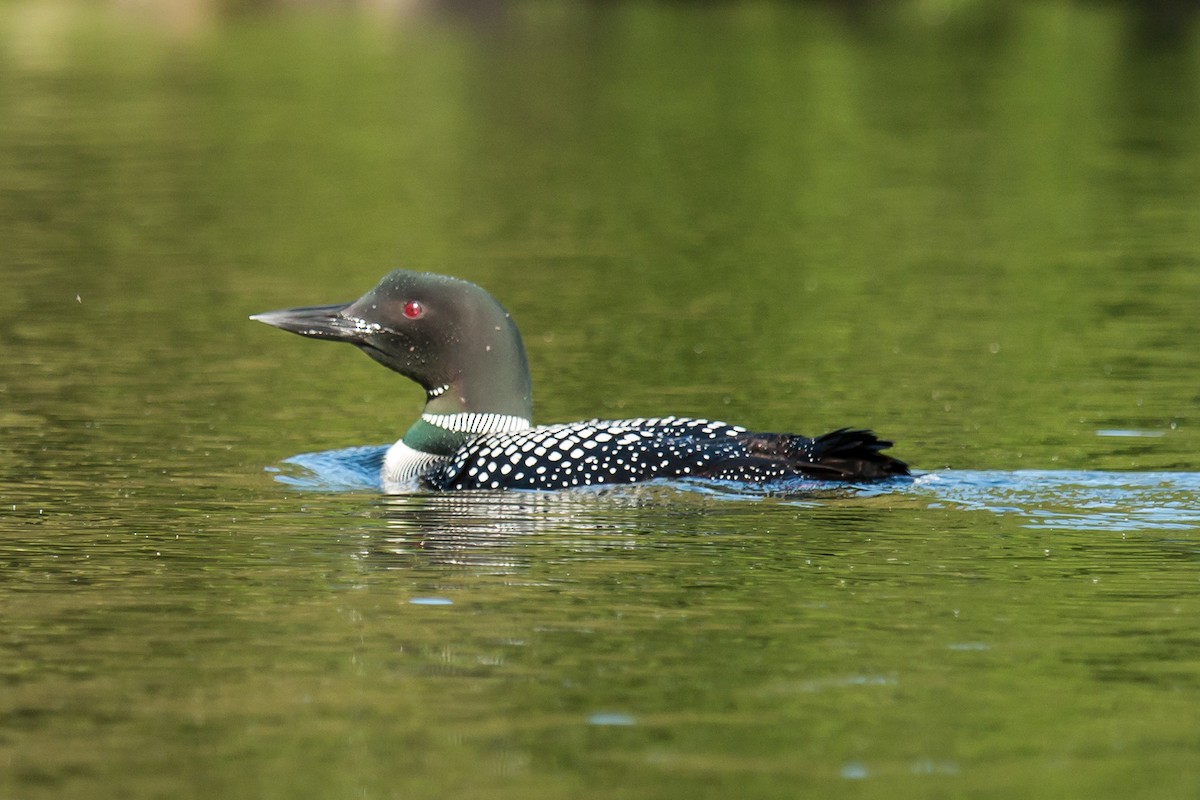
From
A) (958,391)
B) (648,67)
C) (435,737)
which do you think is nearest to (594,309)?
(958,391)

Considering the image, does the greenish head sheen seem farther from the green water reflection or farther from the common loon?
the green water reflection

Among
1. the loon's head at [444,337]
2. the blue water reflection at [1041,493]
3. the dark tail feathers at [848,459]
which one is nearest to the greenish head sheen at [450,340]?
the loon's head at [444,337]

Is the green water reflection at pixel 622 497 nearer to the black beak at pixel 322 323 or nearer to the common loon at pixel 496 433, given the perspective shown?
the common loon at pixel 496 433

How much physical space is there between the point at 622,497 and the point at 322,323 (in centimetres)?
178

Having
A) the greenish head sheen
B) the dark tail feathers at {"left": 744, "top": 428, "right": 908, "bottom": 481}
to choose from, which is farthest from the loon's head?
the dark tail feathers at {"left": 744, "top": 428, "right": 908, "bottom": 481}

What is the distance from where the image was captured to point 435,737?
5754 mm

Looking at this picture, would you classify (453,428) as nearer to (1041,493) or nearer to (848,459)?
(848,459)

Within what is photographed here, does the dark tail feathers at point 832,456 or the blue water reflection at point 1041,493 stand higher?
the dark tail feathers at point 832,456

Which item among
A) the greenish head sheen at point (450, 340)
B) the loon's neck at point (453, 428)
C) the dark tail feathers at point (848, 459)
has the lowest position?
the dark tail feathers at point (848, 459)

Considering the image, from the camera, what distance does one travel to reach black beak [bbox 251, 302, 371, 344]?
987 centimetres

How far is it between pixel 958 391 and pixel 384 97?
22.7 m

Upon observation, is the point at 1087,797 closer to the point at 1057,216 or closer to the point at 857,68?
the point at 1057,216

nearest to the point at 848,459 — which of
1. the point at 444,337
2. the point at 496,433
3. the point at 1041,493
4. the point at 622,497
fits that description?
the point at 1041,493

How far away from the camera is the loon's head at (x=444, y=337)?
977 centimetres
